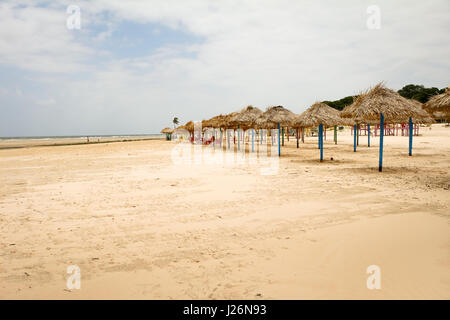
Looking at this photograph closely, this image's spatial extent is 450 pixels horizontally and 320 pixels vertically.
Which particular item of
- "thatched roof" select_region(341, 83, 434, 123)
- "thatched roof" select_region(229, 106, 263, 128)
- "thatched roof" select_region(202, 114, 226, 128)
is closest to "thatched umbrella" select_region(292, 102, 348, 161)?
"thatched roof" select_region(341, 83, 434, 123)

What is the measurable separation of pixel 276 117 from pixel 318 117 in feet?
11.7

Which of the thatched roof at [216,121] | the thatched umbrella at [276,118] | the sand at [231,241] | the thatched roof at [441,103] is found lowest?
the sand at [231,241]

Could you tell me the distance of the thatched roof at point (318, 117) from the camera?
13.1m

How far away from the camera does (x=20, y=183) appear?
841 centimetres

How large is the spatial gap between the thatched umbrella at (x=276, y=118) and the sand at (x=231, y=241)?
9.43 m

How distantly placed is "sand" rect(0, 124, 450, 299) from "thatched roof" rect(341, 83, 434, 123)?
3415mm

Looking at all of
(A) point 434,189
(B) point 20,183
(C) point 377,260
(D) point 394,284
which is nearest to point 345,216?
(C) point 377,260

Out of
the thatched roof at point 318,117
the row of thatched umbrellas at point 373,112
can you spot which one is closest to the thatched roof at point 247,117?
the row of thatched umbrellas at point 373,112

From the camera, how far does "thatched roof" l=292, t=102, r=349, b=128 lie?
516 inches

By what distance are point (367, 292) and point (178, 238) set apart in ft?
7.94

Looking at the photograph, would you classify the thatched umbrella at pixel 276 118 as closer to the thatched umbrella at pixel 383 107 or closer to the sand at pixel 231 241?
the thatched umbrella at pixel 383 107

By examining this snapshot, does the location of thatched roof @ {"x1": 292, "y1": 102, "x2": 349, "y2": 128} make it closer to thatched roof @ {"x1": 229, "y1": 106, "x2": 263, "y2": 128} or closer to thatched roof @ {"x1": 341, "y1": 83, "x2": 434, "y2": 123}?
thatched roof @ {"x1": 341, "y1": 83, "x2": 434, "y2": 123}

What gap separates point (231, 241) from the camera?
371 centimetres

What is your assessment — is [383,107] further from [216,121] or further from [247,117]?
[216,121]
